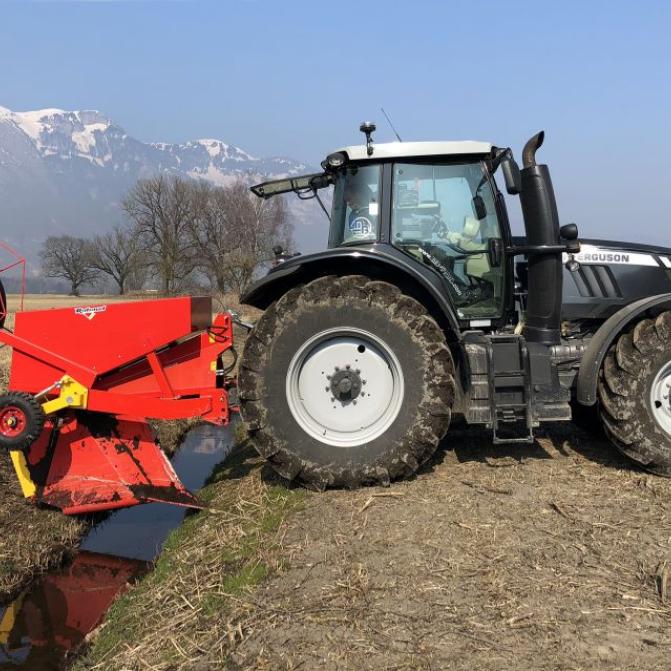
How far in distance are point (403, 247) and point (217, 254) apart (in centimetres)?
4269

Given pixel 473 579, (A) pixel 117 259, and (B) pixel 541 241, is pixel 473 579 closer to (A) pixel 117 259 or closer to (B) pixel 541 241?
(B) pixel 541 241

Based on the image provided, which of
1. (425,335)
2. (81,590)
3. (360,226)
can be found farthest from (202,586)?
(360,226)

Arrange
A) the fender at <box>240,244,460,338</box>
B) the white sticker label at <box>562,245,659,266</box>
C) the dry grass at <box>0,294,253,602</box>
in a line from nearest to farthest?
the dry grass at <box>0,294,253,602</box> → the fender at <box>240,244,460,338</box> → the white sticker label at <box>562,245,659,266</box>

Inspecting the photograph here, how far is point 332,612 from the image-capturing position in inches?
100

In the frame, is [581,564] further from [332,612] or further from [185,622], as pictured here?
[185,622]

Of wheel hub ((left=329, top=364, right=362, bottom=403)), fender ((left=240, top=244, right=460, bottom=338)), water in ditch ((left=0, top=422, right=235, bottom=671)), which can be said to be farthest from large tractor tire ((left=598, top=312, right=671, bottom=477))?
water in ditch ((left=0, top=422, right=235, bottom=671))

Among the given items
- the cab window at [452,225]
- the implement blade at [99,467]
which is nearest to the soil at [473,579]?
the implement blade at [99,467]

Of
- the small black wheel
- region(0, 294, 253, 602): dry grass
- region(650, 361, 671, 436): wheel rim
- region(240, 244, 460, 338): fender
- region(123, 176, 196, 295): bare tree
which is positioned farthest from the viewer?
region(123, 176, 196, 295): bare tree

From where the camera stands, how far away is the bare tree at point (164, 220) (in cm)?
4688

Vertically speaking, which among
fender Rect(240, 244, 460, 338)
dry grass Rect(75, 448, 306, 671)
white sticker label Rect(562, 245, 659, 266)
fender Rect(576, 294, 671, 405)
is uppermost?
white sticker label Rect(562, 245, 659, 266)

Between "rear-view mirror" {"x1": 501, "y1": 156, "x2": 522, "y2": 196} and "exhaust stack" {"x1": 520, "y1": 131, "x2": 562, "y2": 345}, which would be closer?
"rear-view mirror" {"x1": 501, "y1": 156, "x2": 522, "y2": 196}

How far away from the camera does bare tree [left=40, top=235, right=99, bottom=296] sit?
6862 centimetres

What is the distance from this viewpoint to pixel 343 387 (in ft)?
13.3

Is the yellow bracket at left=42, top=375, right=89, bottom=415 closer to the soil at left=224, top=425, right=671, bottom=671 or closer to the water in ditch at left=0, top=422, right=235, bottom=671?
the water in ditch at left=0, top=422, right=235, bottom=671
